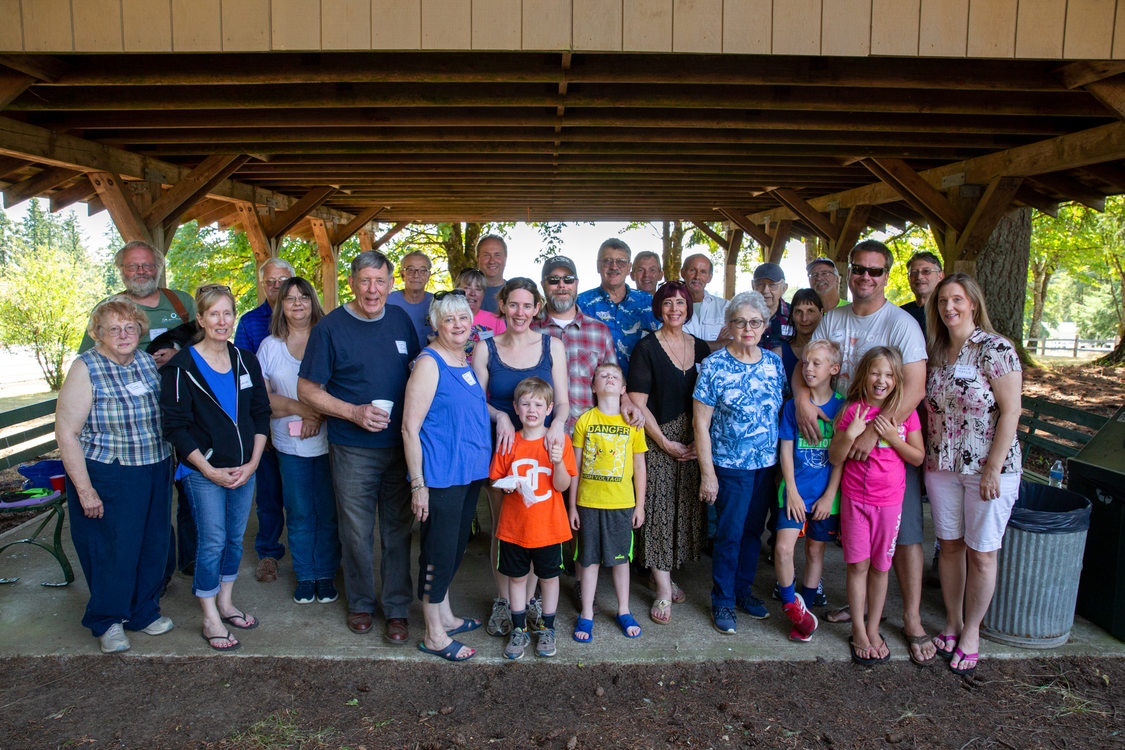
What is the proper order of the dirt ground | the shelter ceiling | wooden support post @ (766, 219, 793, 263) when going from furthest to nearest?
wooden support post @ (766, 219, 793, 263) < the shelter ceiling < the dirt ground

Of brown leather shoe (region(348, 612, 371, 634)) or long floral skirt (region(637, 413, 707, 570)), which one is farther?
long floral skirt (region(637, 413, 707, 570))

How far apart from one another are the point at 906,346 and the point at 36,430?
6414 millimetres

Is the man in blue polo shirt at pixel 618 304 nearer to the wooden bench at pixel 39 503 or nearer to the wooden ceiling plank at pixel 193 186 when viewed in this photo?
the wooden bench at pixel 39 503

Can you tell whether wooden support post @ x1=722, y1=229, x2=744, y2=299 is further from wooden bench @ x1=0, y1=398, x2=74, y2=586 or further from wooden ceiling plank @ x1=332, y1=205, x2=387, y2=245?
wooden bench @ x1=0, y1=398, x2=74, y2=586

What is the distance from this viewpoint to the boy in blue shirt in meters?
2.93

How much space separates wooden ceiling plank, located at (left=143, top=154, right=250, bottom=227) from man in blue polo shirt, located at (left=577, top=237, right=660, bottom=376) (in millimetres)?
4226

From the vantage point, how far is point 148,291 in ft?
11.1

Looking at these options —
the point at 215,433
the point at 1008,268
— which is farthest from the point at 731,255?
the point at 215,433

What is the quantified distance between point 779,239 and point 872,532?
7.65 metres

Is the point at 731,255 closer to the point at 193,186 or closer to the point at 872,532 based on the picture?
the point at 193,186

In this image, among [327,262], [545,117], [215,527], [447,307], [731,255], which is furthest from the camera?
[731,255]

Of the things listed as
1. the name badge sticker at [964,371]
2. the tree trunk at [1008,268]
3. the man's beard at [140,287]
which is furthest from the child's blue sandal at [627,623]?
the tree trunk at [1008,268]

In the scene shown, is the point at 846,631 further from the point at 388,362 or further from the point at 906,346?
the point at 388,362

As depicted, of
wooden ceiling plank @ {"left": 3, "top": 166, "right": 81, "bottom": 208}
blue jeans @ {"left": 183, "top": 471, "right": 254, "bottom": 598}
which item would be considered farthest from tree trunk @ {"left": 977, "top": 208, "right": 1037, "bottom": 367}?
wooden ceiling plank @ {"left": 3, "top": 166, "right": 81, "bottom": 208}
